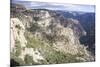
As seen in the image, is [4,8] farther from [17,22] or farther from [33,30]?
[33,30]

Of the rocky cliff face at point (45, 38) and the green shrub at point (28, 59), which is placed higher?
the rocky cliff face at point (45, 38)

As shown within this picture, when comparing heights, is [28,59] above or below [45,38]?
below

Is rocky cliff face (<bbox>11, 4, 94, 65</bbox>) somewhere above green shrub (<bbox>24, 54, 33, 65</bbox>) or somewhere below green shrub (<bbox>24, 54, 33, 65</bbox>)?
above

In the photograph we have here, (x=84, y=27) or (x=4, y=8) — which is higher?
(x=4, y=8)

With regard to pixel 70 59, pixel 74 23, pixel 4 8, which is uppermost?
pixel 4 8

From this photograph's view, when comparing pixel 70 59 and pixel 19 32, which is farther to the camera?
pixel 70 59
